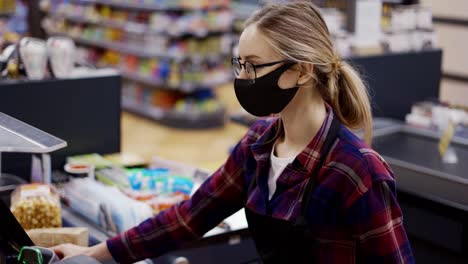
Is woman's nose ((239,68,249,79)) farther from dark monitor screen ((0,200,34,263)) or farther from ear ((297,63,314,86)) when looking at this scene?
dark monitor screen ((0,200,34,263))

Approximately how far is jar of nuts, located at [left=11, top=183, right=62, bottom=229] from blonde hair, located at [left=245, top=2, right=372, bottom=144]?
1.21m

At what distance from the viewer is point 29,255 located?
1.76m

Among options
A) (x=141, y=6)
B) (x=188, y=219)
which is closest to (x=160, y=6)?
(x=141, y=6)

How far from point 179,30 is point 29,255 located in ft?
23.3

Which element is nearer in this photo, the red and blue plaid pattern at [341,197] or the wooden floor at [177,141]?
the red and blue plaid pattern at [341,197]

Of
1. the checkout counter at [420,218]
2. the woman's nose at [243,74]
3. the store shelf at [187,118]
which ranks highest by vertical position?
the woman's nose at [243,74]

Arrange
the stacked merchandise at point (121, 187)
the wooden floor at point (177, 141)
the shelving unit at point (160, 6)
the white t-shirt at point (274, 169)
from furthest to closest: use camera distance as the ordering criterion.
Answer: the shelving unit at point (160, 6) → the wooden floor at point (177, 141) → the stacked merchandise at point (121, 187) → the white t-shirt at point (274, 169)

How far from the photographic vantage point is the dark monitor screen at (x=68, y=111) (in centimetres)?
342

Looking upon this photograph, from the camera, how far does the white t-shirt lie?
2.11 metres

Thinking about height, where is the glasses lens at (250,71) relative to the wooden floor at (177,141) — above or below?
above

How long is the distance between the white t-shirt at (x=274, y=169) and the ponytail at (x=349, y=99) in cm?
21

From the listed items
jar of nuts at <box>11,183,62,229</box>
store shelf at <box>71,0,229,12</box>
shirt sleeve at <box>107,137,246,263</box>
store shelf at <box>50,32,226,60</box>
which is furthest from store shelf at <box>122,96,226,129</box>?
shirt sleeve at <box>107,137,246,263</box>

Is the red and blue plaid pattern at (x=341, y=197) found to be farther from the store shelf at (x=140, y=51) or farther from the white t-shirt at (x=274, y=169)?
the store shelf at (x=140, y=51)

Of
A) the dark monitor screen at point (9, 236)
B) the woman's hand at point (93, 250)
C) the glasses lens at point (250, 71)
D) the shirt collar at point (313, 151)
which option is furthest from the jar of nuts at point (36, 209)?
the glasses lens at point (250, 71)
